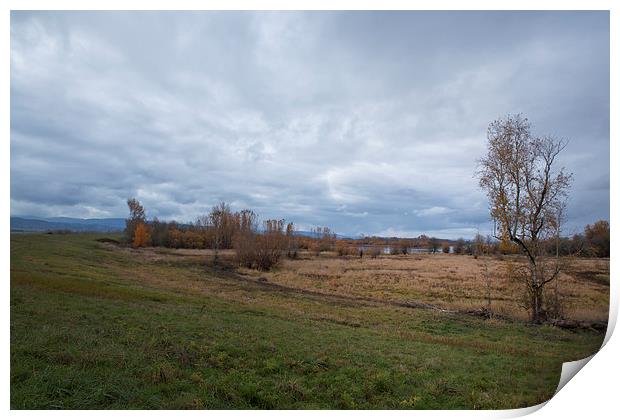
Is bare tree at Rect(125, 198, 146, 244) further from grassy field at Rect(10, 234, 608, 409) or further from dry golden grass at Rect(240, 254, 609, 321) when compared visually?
dry golden grass at Rect(240, 254, 609, 321)

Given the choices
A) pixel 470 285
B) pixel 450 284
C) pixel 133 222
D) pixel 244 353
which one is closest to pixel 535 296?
pixel 470 285

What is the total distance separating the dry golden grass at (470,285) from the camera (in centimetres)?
1405

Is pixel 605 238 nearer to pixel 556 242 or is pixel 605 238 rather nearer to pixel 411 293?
pixel 556 242

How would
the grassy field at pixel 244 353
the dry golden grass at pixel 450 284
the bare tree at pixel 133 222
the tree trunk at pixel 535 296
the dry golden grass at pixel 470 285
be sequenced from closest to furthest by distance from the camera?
the grassy field at pixel 244 353 → the dry golden grass at pixel 470 285 → the dry golden grass at pixel 450 284 → the tree trunk at pixel 535 296 → the bare tree at pixel 133 222

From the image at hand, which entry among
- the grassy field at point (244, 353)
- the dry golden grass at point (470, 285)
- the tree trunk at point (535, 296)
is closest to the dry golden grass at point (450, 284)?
the dry golden grass at point (470, 285)

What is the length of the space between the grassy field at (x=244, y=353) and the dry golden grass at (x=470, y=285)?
1.13 m

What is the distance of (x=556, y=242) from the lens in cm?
1606

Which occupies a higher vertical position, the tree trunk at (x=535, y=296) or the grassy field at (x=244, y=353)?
the tree trunk at (x=535, y=296)

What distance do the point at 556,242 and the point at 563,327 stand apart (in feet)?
12.6

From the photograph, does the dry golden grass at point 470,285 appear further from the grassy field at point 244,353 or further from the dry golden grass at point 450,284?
the grassy field at point 244,353

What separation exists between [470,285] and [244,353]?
25.6 metres

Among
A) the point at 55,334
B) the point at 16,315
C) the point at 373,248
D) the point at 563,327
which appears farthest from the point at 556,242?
the point at 373,248

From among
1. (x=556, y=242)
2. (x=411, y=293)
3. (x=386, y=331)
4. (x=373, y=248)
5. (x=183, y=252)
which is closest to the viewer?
(x=386, y=331)

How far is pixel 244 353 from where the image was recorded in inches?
376
